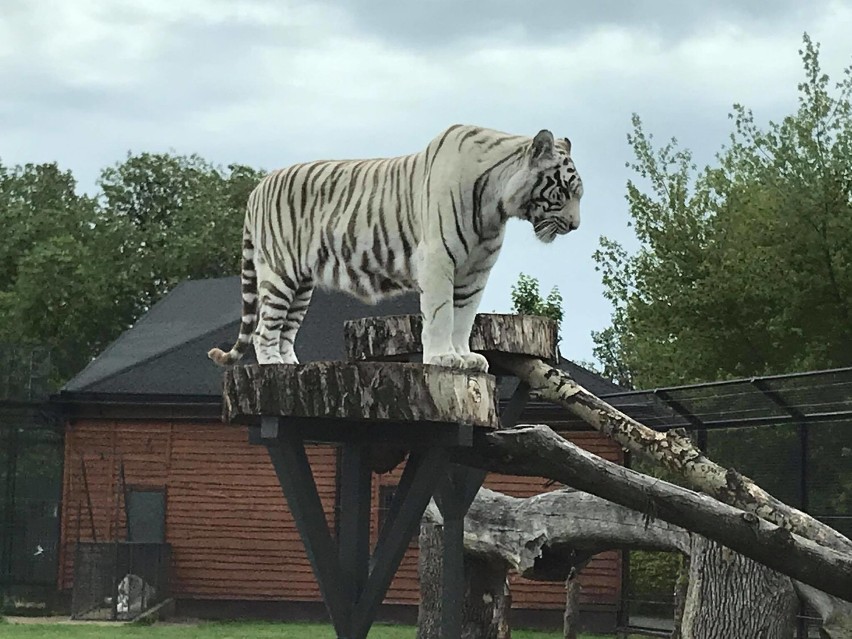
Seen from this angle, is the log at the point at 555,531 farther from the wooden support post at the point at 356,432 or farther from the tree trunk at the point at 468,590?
the wooden support post at the point at 356,432

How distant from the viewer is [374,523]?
2178 cm

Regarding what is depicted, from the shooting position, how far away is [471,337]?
671 cm

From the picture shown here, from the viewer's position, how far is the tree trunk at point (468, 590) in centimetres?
1073

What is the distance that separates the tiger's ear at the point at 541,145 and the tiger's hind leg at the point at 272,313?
1.13m

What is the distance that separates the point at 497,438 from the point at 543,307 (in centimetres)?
3012

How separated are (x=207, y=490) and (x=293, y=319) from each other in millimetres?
16619

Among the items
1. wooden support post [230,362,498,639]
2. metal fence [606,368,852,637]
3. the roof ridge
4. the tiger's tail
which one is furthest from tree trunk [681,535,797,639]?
the roof ridge

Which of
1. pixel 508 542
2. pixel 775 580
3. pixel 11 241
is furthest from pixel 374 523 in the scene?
pixel 11 241

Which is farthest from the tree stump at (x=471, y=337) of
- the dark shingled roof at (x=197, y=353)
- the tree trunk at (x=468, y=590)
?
the dark shingled roof at (x=197, y=353)

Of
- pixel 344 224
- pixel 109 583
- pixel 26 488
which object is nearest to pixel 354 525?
pixel 344 224

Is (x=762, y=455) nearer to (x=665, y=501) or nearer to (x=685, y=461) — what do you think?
(x=685, y=461)

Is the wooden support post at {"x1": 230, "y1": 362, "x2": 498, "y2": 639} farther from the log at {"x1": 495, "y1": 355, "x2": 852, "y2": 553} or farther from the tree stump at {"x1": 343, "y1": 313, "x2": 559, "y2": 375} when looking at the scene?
the log at {"x1": 495, "y1": 355, "x2": 852, "y2": 553}

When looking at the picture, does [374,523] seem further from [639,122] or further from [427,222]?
[427,222]

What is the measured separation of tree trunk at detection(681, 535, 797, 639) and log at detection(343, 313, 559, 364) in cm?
207
